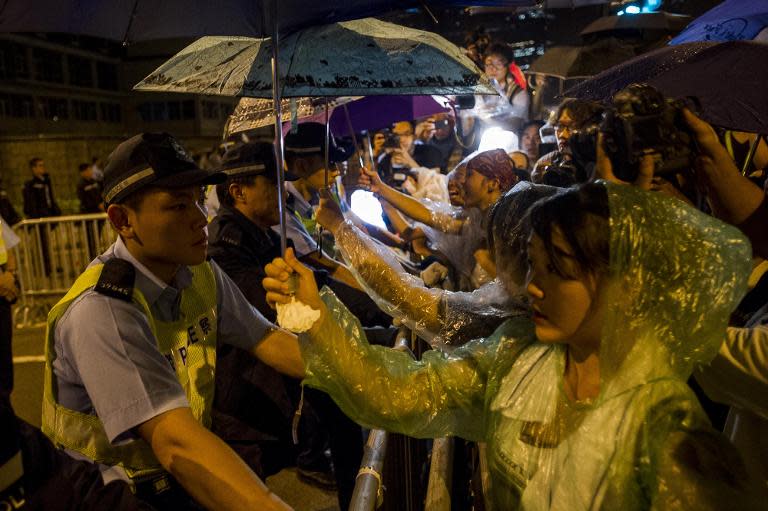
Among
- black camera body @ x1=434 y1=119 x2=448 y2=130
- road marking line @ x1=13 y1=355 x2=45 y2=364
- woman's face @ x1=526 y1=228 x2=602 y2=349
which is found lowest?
road marking line @ x1=13 y1=355 x2=45 y2=364

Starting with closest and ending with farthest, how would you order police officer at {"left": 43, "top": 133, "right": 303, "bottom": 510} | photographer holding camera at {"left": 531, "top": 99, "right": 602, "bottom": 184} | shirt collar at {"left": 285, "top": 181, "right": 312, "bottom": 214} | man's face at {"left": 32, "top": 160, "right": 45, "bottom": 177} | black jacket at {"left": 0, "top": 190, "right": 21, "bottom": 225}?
police officer at {"left": 43, "top": 133, "right": 303, "bottom": 510} < photographer holding camera at {"left": 531, "top": 99, "right": 602, "bottom": 184} < shirt collar at {"left": 285, "top": 181, "right": 312, "bottom": 214} < black jacket at {"left": 0, "top": 190, "right": 21, "bottom": 225} < man's face at {"left": 32, "top": 160, "right": 45, "bottom": 177}

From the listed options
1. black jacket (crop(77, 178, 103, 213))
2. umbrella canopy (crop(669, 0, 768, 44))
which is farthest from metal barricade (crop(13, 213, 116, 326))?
umbrella canopy (crop(669, 0, 768, 44))

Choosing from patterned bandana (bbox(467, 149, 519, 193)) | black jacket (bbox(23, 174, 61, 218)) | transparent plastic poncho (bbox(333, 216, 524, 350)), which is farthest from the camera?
black jacket (bbox(23, 174, 61, 218))

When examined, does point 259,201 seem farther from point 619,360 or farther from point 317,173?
point 619,360

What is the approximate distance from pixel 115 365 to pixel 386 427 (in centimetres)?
83

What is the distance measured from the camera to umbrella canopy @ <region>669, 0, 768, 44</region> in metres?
3.10

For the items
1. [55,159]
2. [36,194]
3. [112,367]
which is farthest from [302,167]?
[55,159]

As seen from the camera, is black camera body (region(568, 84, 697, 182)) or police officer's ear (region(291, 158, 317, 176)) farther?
police officer's ear (region(291, 158, 317, 176))

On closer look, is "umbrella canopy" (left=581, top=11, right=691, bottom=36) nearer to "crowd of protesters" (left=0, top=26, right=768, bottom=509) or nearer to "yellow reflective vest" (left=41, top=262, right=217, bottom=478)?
"crowd of protesters" (left=0, top=26, right=768, bottom=509)

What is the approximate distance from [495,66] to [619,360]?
740cm

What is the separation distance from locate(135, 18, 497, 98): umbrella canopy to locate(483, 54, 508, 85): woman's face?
530 centimetres

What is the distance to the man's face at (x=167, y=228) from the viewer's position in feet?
6.84

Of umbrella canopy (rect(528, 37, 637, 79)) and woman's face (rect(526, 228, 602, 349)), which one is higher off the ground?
umbrella canopy (rect(528, 37, 637, 79))

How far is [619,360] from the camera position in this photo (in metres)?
1.45
